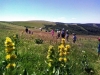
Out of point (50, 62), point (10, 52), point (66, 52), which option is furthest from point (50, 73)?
point (10, 52)

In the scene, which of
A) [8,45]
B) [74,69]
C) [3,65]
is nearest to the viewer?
[8,45]

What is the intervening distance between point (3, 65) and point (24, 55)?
420 centimetres

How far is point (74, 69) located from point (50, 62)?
7.34 meters

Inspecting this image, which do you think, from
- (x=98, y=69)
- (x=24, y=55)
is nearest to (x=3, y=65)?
(x=24, y=55)

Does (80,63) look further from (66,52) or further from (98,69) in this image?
(66,52)

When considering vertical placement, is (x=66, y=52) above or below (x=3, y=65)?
above

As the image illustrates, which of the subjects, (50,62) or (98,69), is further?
(98,69)

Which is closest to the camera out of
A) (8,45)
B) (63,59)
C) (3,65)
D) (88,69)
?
(8,45)

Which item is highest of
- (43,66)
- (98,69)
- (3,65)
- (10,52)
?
(10,52)

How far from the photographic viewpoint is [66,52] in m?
8.77

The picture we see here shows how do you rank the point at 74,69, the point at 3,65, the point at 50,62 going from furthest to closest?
the point at 74,69, the point at 3,65, the point at 50,62

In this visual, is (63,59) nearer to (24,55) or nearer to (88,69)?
(24,55)

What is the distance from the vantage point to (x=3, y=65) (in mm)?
9117

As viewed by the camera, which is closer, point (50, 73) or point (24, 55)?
point (50, 73)
